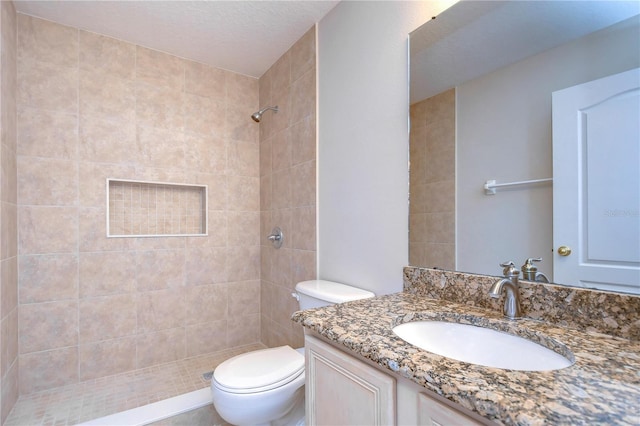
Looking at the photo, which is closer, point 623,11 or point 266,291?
point 623,11

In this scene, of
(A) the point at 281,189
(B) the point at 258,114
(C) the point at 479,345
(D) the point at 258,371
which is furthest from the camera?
(A) the point at 281,189

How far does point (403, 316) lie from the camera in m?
0.96

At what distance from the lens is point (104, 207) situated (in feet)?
6.97

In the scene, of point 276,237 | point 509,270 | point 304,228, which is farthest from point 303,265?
point 509,270

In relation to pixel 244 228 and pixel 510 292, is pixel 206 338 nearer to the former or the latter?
pixel 244 228

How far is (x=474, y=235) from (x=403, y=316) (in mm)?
419

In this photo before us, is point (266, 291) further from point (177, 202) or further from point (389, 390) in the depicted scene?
point (389, 390)

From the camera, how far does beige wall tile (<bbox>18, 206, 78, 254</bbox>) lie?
6.27ft

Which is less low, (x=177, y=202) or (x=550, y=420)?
(x=177, y=202)

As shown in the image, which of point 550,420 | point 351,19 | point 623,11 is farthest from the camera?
point 351,19

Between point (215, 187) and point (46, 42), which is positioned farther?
point (215, 187)

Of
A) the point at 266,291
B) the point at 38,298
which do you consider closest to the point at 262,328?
the point at 266,291

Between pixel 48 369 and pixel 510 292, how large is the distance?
263cm

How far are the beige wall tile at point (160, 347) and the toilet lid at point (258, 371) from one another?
3.58 feet
